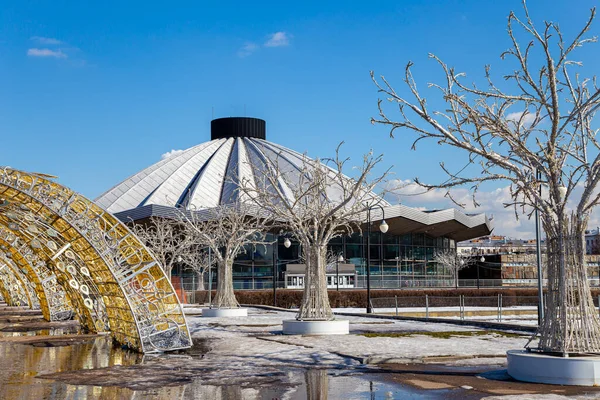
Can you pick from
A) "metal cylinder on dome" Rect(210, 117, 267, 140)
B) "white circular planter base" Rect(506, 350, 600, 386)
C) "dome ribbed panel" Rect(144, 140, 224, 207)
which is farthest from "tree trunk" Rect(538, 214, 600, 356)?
"metal cylinder on dome" Rect(210, 117, 267, 140)

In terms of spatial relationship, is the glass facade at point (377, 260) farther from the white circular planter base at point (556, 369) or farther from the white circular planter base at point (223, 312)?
the white circular planter base at point (556, 369)

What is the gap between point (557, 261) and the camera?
14289 millimetres

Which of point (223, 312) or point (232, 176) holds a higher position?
point (232, 176)

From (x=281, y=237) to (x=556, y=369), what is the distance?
6564cm

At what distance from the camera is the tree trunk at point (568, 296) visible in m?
13.6

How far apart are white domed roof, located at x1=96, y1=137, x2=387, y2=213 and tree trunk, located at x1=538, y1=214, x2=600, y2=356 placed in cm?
6952

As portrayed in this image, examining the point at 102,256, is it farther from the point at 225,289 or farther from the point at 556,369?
the point at 225,289

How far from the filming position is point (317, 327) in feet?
80.5

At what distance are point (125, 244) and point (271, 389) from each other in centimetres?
807

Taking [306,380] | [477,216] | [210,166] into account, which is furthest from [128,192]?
[306,380]

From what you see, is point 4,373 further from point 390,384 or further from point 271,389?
point 390,384

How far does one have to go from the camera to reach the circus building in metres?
80.7

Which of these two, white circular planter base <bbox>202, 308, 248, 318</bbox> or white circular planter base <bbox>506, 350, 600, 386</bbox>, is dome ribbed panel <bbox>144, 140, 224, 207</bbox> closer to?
white circular planter base <bbox>202, 308, 248, 318</bbox>

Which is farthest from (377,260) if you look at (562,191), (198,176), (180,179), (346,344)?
(562,191)
